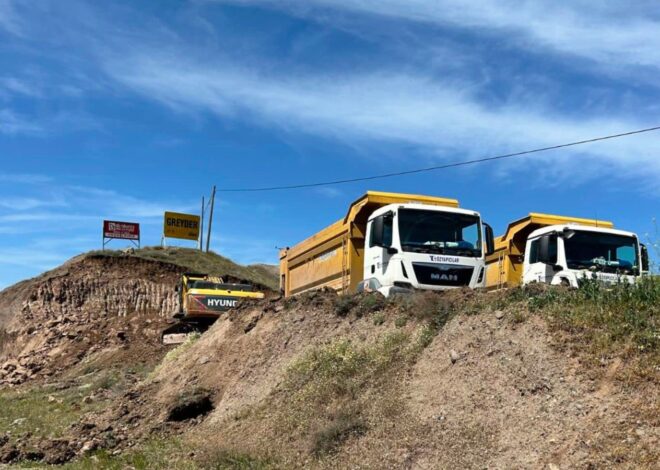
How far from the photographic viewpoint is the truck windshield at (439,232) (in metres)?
14.3

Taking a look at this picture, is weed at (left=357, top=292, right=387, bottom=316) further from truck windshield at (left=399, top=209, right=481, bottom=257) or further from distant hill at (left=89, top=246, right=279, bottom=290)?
distant hill at (left=89, top=246, right=279, bottom=290)

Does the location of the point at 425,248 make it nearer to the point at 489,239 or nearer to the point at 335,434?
the point at 489,239

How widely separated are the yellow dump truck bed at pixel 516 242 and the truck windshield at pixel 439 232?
2.77 m

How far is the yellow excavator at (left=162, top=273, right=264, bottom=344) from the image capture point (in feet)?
86.0

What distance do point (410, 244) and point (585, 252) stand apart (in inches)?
155

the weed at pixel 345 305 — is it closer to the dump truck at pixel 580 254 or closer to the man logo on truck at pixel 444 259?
the man logo on truck at pixel 444 259

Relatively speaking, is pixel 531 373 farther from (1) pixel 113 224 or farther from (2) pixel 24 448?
(1) pixel 113 224

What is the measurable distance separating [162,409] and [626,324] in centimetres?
946

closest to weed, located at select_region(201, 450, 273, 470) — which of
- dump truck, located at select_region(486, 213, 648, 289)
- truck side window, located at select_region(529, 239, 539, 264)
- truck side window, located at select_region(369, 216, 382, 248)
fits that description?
truck side window, located at select_region(369, 216, 382, 248)

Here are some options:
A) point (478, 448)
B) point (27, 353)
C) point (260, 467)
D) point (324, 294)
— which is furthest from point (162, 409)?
point (27, 353)

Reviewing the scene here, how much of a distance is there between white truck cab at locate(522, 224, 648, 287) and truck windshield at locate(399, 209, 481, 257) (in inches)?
→ 63.6

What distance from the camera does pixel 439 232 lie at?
1458cm

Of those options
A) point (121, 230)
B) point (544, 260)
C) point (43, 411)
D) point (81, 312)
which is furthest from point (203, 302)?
point (121, 230)

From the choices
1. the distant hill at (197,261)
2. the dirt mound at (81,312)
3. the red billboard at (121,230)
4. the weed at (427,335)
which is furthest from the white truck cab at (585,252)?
the red billboard at (121,230)
